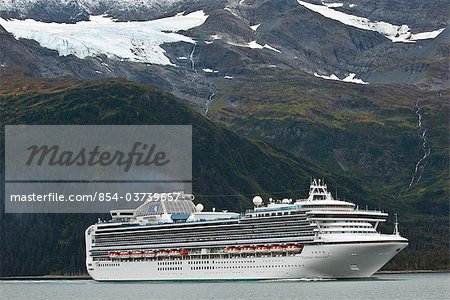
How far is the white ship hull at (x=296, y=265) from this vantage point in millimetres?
141000

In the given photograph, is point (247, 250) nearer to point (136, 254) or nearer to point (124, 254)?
point (136, 254)

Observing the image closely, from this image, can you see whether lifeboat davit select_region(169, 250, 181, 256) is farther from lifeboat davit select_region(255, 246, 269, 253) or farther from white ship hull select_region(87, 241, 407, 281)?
lifeboat davit select_region(255, 246, 269, 253)

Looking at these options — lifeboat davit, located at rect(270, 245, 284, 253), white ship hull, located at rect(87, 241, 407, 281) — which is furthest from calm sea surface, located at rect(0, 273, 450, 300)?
lifeboat davit, located at rect(270, 245, 284, 253)

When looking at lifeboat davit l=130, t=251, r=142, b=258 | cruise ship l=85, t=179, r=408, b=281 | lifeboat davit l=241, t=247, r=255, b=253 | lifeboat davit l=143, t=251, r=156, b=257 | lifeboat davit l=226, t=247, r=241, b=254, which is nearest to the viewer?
cruise ship l=85, t=179, r=408, b=281

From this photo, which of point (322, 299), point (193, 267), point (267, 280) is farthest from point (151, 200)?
point (322, 299)

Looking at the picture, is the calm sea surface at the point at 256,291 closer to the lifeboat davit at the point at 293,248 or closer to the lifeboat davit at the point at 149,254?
the lifeboat davit at the point at 293,248

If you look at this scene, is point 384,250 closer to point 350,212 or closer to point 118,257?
point 350,212

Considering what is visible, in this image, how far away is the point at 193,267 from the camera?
157625 millimetres

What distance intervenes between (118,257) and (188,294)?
45.8 meters

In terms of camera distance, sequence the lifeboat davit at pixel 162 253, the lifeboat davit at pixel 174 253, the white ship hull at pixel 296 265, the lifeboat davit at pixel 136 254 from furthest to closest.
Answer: the lifeboat davit at pixel 136 254 < the lifeboat davit at pixel 162 253 < the lifeboat davit at pixel 174 253 < the white ship hull at pixel 296 265

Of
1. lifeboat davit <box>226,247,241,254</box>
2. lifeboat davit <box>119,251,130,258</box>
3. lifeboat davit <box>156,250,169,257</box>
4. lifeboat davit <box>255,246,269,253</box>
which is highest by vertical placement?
lifeboat davit <box>119,251,130,258</box>

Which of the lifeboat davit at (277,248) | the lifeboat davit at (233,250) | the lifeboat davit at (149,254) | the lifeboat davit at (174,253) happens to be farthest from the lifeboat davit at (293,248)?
the lifeboat davit at (149,254)

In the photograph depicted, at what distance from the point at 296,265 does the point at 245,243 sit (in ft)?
35.4

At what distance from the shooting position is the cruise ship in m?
142
